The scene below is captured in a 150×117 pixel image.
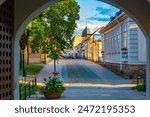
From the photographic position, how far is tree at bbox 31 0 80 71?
28.7 meters

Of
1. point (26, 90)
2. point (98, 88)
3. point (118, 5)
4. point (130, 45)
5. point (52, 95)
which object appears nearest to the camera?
point (118, 5)

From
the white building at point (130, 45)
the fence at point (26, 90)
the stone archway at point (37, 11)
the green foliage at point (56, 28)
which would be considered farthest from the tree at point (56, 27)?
the stone archway at point (37, 11)

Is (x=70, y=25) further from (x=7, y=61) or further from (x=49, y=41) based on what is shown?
(x=7, y=61)

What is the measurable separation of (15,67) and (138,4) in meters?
2.96

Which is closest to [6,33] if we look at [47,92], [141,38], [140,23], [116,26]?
[140,23]

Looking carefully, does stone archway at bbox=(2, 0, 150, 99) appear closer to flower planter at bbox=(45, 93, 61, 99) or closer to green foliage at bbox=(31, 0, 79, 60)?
flower planter at bbox=(45, 93, 61, 99)

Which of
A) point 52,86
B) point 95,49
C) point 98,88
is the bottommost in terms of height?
point 98,88

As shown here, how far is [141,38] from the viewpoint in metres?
26.6

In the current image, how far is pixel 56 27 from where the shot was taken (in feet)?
95.7

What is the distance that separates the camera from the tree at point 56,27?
28705 mm

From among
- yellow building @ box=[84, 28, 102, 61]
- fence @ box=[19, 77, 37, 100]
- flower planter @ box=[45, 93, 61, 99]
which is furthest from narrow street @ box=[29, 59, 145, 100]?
yellow building @ box=[84, 28, 102, 61]

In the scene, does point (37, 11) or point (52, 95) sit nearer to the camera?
point (37, 11)

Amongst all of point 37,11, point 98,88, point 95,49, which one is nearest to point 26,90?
point 98,88

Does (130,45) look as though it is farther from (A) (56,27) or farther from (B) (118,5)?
(B) (118,5)
